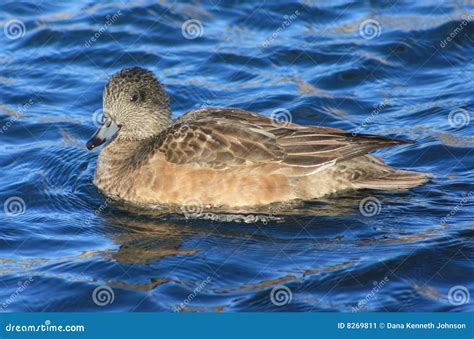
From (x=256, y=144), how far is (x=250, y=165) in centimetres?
22

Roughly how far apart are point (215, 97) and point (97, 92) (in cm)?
160

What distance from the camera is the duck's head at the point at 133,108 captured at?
1063 cm

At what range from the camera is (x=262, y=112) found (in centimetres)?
1291

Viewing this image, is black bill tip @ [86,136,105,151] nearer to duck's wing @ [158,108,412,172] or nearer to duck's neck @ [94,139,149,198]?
duck's neck @ [94,139,149,198]

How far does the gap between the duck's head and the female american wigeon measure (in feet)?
1.55

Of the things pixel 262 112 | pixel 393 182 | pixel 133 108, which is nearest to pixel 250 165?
pixel 393 182

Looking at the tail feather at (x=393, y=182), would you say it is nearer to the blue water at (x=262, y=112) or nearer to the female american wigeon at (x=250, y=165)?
the female american wigeon at (x=250, y=165)

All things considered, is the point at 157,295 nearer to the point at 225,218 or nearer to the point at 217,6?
the point at 225,218

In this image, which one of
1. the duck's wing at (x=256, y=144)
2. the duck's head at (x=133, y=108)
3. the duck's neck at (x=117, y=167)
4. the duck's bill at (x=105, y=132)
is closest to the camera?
the duck's wing at (x=256, y=144)

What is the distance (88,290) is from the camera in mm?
8672

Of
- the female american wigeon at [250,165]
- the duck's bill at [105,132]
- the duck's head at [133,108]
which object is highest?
the duck's head at [133,108]

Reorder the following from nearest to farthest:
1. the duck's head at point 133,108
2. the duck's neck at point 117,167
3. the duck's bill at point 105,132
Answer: the duck's neck at point 117,167 → the duck's head at point 133,108 → the duck's bill at point 105,132

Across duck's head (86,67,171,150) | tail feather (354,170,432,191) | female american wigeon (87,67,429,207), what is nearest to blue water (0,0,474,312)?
tail feather (354,170,432,191)

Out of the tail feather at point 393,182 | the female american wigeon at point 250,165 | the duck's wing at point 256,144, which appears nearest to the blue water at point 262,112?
the tail feather at point 393,182
